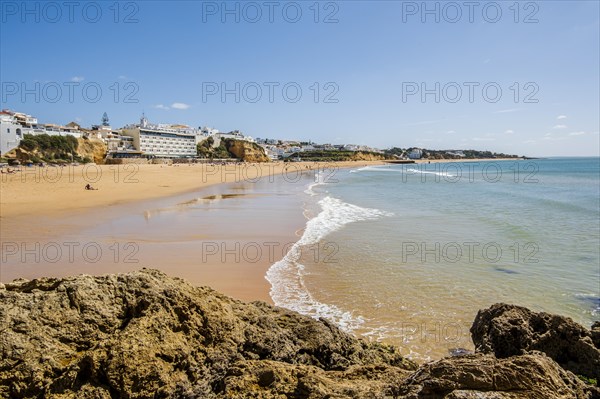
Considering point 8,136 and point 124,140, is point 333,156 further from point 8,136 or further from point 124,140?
point 8,136

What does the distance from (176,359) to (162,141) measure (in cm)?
10226

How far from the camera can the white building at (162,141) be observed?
9131 cm

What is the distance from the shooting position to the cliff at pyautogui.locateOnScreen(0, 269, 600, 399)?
2.27 m

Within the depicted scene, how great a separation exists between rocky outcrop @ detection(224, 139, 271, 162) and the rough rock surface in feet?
352

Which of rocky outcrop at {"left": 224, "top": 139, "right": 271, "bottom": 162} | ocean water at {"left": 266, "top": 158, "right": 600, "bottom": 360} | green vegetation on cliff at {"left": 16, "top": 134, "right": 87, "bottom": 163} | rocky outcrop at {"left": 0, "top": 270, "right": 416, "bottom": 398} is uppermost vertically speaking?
rocky outcrop at {"left": 224, "top": 139, "right": 271, "bottom": 162}

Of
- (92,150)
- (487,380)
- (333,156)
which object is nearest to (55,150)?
(92,150)

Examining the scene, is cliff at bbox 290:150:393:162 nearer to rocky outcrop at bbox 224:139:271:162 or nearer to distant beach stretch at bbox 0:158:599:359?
rocky outcrop at bbox 224:139:271:162

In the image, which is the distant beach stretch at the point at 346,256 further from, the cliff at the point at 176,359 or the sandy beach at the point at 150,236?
the cliff at the point at 176,359

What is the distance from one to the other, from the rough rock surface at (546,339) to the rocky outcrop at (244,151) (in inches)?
4222

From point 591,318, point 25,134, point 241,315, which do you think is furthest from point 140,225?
point 25,134

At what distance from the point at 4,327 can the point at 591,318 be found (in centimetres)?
806

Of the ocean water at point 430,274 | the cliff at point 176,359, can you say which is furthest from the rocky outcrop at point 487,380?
the ocean water at point 430,274

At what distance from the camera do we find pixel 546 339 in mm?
3986

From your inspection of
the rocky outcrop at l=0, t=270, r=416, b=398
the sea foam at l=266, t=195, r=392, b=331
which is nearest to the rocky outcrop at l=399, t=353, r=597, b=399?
the rocky outcrop at l=0, t=270, r=416, b=398
